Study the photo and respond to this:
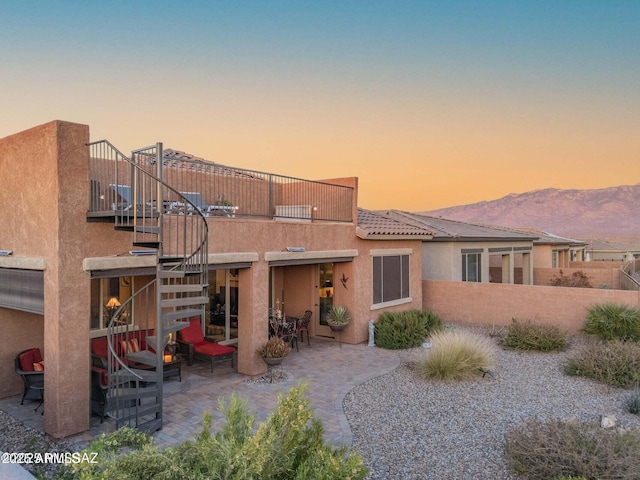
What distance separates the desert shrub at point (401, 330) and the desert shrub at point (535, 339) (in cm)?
206

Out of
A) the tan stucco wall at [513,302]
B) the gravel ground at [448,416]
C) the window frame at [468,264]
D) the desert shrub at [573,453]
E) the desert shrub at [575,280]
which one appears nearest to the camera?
the desert shrub at [573,453]

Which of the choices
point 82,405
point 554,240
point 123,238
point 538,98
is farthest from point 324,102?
point 554,240

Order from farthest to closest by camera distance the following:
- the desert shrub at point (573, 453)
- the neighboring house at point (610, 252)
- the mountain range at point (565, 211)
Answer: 1. the mountain range at point (565, 211)
2. the neighboring house at point (610, 252)
3. the desert shrub at point (573, 453)

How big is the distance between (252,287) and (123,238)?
3.08 meters

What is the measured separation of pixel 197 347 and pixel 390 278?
6372 millimetres

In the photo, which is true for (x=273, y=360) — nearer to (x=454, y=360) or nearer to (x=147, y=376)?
(x=147, y=376)

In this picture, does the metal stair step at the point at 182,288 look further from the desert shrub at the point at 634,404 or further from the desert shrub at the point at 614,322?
the desert shrub at the point at 614,322

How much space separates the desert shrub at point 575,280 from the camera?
20969 mm

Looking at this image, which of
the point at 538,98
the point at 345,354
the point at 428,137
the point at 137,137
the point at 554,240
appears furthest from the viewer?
the point at 554,240

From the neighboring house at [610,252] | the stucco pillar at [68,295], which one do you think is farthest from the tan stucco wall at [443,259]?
the neighboring house at [610,252]

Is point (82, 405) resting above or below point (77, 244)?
below

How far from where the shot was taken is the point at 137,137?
1806cm

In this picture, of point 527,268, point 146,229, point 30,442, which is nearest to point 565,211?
point 527,268

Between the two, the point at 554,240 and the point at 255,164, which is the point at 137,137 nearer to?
the point at 255,164
